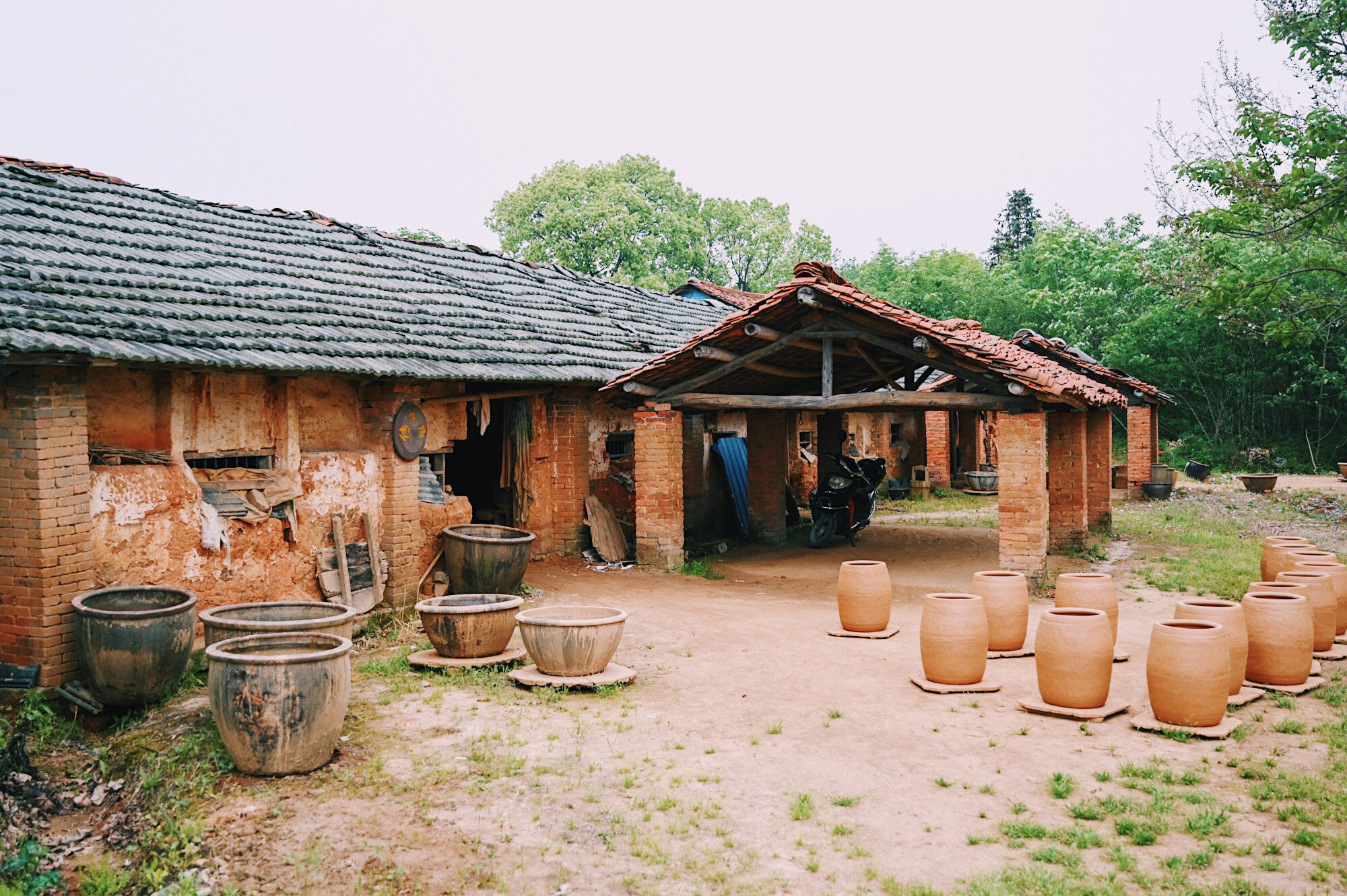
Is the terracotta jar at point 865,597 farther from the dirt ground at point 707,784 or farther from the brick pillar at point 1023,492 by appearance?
the brick pillar at point 1023,492

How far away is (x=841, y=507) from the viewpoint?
48.1ft

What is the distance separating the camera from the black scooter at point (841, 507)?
578 inches

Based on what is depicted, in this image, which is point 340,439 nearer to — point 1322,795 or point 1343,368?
point 1322,795

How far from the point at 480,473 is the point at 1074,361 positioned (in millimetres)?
10456

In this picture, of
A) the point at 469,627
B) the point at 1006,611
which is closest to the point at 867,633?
the point at 1006,611

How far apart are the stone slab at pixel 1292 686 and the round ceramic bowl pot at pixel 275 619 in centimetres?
636

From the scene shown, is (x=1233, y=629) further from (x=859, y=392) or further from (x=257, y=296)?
(x=257, y=296)

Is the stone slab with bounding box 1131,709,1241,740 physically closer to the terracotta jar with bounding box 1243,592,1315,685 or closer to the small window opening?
the terracotta jar with bounding box 1243,592,1315,685

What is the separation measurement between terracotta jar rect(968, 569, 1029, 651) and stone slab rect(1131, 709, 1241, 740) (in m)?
1.74

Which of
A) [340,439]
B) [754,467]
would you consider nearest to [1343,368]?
[754,467]

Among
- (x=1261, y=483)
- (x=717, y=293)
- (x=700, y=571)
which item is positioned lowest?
(x=700, y=571)

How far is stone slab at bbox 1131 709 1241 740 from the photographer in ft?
18.6

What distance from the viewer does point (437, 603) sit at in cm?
737

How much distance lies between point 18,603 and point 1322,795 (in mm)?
7804
